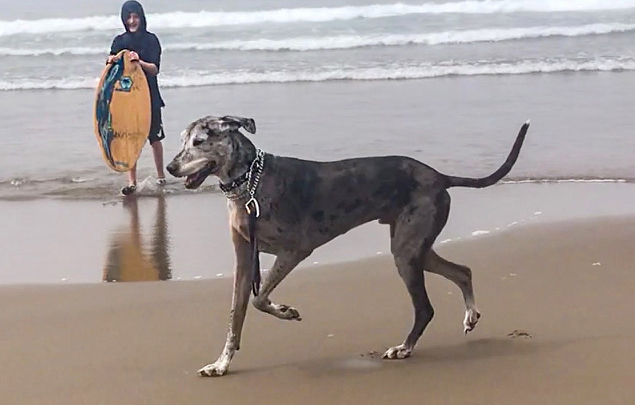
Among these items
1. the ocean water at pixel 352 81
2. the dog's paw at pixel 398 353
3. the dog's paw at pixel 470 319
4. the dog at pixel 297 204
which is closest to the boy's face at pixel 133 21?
the ocean water at pixel 352 81

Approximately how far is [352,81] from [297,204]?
36.7ft

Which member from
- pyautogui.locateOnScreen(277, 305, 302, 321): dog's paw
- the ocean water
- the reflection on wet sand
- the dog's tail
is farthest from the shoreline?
the dog's tail

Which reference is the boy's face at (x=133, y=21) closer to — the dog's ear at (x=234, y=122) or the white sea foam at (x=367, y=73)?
the dog's ear at (x=234, y=122)

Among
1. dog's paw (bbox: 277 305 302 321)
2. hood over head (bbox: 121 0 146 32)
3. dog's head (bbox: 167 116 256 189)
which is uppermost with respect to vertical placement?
hood over head (bbox: 121 0 146 32)

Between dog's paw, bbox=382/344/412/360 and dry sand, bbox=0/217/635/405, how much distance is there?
0.04 metres

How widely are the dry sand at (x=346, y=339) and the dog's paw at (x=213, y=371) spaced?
0.04 m

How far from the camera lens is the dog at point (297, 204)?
4.39 m

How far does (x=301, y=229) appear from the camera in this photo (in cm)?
455

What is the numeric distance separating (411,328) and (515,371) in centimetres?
74

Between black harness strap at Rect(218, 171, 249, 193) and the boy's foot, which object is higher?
black harness strap at Rect(218, 171, 249, 193)

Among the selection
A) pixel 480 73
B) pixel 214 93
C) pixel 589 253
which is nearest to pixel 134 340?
pixel 589 253

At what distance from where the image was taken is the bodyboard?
9227 mm

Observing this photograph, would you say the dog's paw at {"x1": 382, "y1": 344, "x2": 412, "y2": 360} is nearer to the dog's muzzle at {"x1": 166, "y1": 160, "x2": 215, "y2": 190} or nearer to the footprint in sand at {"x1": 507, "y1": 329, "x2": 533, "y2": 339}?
the footprint in sand at {"x1": 507, "y1": 329, "x2": 533, "y2": 339}

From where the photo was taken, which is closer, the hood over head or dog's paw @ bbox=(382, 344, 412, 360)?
dog's paw @ bbox=(382, 344, 412, 360)
